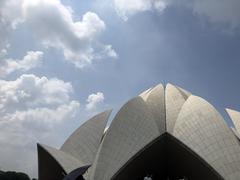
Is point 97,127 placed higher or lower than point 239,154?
higher

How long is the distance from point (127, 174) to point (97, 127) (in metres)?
6.65

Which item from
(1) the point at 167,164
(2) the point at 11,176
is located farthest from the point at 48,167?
(2) the point at 11,176

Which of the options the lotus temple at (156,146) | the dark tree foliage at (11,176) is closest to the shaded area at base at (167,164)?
the lotus temple at (156,146)

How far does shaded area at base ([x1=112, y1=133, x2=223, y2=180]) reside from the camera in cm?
3070

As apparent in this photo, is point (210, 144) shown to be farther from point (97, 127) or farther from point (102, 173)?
point (97, 127)

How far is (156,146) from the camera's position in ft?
107

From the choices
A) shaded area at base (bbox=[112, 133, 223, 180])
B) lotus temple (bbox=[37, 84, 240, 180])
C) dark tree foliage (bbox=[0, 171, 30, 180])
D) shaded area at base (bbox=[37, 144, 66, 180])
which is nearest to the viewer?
lotus temple (bbox=[37, 84, 240, 180])

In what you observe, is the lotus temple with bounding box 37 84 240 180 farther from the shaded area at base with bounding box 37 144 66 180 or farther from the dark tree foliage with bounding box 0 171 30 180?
the dark tree foliage with bounding box 0 171 30 180

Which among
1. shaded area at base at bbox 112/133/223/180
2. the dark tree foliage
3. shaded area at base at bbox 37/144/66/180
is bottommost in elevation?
shaded area at base at bbox 37/144/66/180

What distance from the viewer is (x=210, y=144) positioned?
30125mm

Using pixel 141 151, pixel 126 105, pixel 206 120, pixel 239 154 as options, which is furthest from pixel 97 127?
pixel 239 154

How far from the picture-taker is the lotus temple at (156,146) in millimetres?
29766

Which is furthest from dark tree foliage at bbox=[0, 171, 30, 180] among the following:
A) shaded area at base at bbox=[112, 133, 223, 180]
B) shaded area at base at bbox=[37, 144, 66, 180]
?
shaded area at base at bbox=[112, 133, 223, 180]

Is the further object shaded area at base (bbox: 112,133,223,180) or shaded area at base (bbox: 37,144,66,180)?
shaded area at base (bbox: 37,144,66,180)
